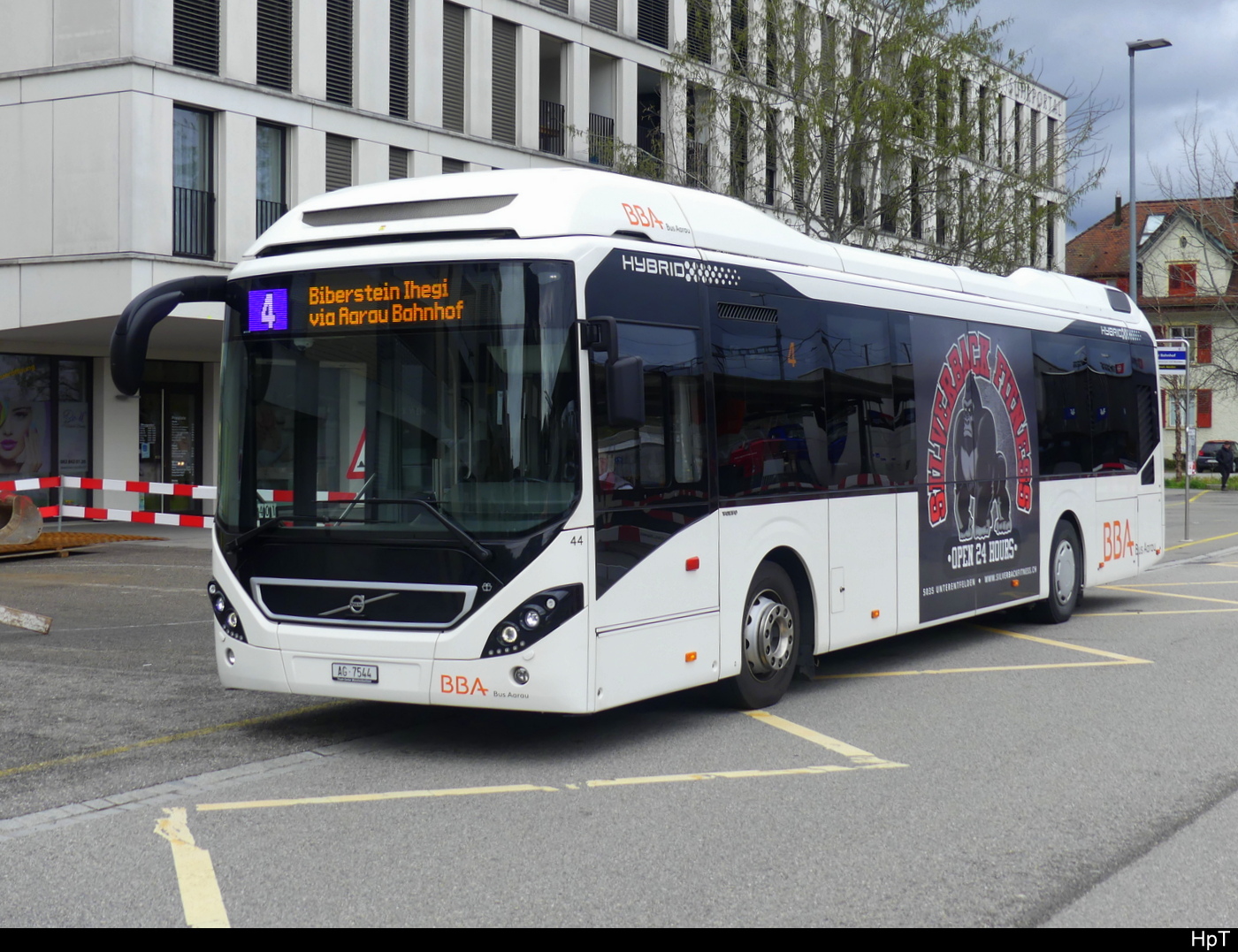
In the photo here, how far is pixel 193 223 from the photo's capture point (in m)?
24.6

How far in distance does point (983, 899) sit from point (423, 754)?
132 inches

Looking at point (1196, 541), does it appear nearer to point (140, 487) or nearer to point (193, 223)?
point (140, 487)

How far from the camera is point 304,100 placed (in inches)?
1030

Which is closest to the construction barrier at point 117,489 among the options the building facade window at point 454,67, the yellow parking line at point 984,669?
the building facade window at point 454,67

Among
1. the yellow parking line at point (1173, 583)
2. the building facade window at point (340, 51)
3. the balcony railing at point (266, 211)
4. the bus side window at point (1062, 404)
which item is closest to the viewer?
the bus side window at point (1062, 404)

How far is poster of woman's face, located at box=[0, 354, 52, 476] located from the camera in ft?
83.8

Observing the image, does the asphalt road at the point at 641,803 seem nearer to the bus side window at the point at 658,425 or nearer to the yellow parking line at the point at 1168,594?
the bus side window at the point at 658,425

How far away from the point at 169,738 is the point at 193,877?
9.05 ft

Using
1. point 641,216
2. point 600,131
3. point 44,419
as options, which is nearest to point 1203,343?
point 600,131

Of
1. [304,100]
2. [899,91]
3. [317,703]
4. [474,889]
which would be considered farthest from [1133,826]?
[304,100]

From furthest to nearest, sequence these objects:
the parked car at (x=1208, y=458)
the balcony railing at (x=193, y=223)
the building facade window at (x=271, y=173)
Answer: the parked car at (x=1208, y=458) → the building facade window at (x=271, y=173) → the balcony railing at (x=193, y=223)

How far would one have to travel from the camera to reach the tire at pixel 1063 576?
12.9m

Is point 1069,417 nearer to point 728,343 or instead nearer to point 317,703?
point 728,343

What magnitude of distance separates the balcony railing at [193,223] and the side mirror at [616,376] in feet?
62.0
